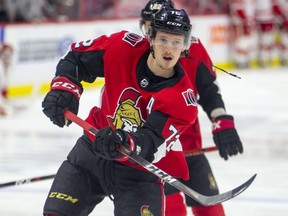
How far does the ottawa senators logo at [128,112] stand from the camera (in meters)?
2.98

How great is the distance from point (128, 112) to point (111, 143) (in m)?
0.25

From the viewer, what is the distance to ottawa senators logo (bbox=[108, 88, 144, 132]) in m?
2.98

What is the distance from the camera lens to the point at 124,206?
2938mm

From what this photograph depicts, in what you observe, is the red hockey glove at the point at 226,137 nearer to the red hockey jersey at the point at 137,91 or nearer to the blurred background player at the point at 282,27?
the red hockey jersey at the point at 137,91

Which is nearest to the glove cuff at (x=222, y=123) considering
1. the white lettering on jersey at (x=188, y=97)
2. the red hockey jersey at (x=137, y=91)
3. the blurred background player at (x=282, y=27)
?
the red hockey jersey at (x=137, y=91)

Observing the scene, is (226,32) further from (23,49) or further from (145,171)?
(145,171)

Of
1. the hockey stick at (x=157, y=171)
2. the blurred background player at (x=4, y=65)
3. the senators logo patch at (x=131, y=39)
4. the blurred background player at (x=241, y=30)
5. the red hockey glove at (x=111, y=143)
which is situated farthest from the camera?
the blurred background player at (x=241, y=30)

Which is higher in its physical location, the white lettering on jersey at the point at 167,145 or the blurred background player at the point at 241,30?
the white lettering on jersey at the point at 167,145

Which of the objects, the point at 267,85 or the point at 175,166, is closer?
the point at 175,166

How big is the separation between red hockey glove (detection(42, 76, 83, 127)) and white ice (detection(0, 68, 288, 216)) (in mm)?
1548

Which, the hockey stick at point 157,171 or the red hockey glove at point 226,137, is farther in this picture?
the red hockey glove at point 226,137

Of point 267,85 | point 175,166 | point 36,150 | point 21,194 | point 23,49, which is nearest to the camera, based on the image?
point 175,166

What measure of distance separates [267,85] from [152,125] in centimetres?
872

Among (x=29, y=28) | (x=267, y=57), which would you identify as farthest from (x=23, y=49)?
(x=267, y=57)
